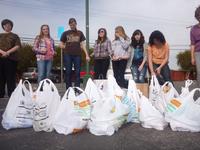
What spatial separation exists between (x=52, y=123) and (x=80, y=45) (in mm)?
3752

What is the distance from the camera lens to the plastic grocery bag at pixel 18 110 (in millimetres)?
4676

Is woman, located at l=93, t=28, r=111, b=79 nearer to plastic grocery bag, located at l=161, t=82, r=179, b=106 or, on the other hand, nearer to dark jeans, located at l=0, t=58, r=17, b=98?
dark jeans, located at l=0, t=58, r=17, b=98

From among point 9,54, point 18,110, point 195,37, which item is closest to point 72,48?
point 9,54

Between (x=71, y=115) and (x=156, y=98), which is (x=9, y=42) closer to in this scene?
(x=156, y=98)

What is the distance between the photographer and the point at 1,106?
6824 millimetres

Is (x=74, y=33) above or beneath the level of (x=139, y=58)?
above

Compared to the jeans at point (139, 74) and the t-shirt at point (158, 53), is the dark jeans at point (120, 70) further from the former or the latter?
the t-shirt at point (158, 53)

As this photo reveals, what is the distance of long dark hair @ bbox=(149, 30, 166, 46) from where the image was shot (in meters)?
6.99

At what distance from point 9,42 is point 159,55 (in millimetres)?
2829

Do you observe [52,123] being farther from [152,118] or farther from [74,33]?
[74,33]

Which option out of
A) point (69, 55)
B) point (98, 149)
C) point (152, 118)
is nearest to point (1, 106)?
point (69, 55)

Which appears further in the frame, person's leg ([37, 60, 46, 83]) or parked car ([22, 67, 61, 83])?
parked car ([22, 67, 61, 83])

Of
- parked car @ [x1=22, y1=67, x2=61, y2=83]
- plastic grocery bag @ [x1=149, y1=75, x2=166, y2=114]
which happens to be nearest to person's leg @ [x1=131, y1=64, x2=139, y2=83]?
plastic grocery bag @ [x1=149, y1=75, x2=166, y2=114]

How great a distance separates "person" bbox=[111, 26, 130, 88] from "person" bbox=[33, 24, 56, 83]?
1516 mm
